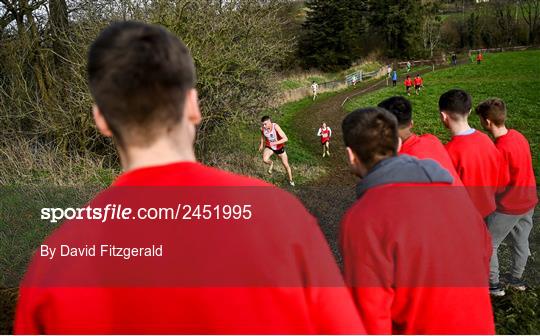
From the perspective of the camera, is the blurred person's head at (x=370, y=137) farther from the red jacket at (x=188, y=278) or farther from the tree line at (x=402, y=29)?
the tree line at (x=402, y=29)

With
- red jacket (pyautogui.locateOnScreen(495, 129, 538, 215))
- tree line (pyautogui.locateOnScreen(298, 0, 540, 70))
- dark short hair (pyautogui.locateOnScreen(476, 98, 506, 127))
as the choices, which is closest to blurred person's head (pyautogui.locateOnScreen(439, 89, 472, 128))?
dark short hair (pyautogui.locateOnScreen(476, 98, 506, 127))

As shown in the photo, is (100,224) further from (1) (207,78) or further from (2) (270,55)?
(2) (270,55)

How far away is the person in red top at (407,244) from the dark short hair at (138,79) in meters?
1.17

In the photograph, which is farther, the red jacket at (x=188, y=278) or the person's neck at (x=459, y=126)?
the person's neck at (x=459, y=126)

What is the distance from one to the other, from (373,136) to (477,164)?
2005mm

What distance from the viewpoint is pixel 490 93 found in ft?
84.7

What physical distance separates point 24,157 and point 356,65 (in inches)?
1755

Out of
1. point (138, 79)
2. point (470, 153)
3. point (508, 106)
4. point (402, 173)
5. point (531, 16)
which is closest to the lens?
point (138, 79)

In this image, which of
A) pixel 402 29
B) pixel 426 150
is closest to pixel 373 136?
pixel 426 150

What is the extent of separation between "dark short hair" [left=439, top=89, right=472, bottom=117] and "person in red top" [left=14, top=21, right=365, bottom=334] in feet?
10.4

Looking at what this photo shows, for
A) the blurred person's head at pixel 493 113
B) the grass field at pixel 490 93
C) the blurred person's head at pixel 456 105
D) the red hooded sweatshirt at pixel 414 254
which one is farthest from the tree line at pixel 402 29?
the red hooded sweatshirt at pixel 414 254

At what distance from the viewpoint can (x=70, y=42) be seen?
11.8 metres

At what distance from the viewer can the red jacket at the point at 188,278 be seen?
126cm

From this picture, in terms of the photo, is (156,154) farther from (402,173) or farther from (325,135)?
(325,135)
